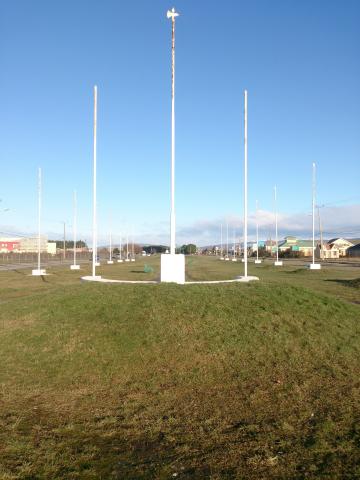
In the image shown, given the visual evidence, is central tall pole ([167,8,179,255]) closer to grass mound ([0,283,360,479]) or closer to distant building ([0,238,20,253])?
grass mound ([0,283,360,479])

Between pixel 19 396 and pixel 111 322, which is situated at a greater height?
pixel 111 322

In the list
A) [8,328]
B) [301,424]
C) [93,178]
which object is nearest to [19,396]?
[8,328]

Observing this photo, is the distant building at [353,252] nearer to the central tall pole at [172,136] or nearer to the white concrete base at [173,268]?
the central tall pole at [172,136]

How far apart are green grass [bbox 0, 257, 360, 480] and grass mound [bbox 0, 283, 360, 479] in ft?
0.09

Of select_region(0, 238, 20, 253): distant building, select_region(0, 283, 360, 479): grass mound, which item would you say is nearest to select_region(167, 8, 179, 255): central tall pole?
select_region(0, 283, 360, 479): grass mound

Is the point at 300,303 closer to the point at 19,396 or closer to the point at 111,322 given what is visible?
the point at 111,322

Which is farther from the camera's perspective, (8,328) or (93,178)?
(93,178)

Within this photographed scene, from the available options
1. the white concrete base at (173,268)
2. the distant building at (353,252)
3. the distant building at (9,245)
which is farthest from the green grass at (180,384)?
the distant building at (9,245)

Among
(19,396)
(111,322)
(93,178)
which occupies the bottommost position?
(19,396)

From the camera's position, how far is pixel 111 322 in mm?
10836

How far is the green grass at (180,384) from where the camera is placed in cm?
518

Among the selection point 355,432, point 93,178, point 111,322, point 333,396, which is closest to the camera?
point 355,432

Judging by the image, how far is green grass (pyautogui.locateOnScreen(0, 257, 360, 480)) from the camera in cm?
518

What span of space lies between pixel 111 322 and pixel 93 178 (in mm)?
12536
